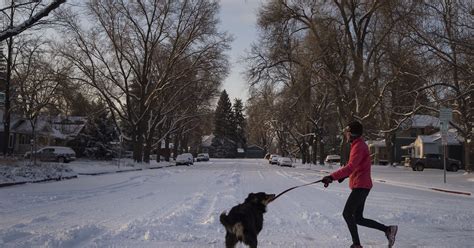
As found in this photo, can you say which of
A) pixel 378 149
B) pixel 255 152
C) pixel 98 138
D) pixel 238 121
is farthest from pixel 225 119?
pixel 98 138

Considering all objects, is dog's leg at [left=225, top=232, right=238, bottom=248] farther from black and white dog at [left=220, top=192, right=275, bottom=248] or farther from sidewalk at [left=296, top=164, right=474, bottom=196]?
sidewalk at [left=296, top=164, right=474, bottom=196]

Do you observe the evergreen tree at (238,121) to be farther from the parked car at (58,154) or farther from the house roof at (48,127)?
the parked car at (58,154)

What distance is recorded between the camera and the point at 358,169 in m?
7.65

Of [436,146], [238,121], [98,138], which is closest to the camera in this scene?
[98,138]

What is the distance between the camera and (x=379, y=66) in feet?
140

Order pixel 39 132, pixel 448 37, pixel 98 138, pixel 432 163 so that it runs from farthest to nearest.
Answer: pixel 39 132
pixel 98 138
pixel 432 163
pixel 448 37

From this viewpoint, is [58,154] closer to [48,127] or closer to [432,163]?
[48,127]

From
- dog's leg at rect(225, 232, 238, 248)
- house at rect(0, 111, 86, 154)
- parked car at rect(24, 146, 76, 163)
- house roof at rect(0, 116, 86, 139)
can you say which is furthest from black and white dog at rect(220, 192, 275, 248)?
house at rect(0, 111, 86, 154)

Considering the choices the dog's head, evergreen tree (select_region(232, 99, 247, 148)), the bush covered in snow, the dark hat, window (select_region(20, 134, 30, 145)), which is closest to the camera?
the dog's head

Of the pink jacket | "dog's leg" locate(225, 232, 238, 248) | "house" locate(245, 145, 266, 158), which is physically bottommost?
"dog's leg" locate(225, 232, 238, 248)

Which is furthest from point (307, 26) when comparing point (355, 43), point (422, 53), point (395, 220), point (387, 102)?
point (395, 220)

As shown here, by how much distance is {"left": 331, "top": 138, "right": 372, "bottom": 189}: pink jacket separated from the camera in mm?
7621

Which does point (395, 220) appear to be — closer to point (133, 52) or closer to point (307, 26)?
point (307, 26)

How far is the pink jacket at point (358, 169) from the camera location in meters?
7.62
